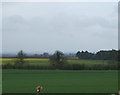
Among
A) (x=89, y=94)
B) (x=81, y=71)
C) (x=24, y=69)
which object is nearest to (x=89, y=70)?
(x=81, y=71)

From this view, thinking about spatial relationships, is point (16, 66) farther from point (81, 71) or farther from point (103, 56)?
point (103, 56)

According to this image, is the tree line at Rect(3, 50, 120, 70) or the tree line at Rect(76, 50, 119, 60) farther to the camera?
the tree line at Rect(3, 50, 120, 70)

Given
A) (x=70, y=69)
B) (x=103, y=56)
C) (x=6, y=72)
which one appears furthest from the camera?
(x=70, y=69)

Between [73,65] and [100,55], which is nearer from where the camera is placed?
[100,55]

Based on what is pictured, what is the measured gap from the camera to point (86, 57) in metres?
14.4

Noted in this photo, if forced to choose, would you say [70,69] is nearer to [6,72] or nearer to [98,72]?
[98,72]

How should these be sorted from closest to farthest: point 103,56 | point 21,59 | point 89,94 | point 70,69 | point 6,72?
1. point 89,94
2. point 103,56
3. point 21,59
4. point 6,72
5. point 70,69

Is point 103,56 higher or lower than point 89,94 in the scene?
higher

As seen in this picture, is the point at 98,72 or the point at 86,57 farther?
the point at 98,72

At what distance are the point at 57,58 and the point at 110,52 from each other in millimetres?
3204

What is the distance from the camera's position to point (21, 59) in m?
15.5

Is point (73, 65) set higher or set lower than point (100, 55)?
lower

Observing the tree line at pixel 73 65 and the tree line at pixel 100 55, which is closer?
the tree line at pixel 100 55

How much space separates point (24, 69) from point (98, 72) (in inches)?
175
